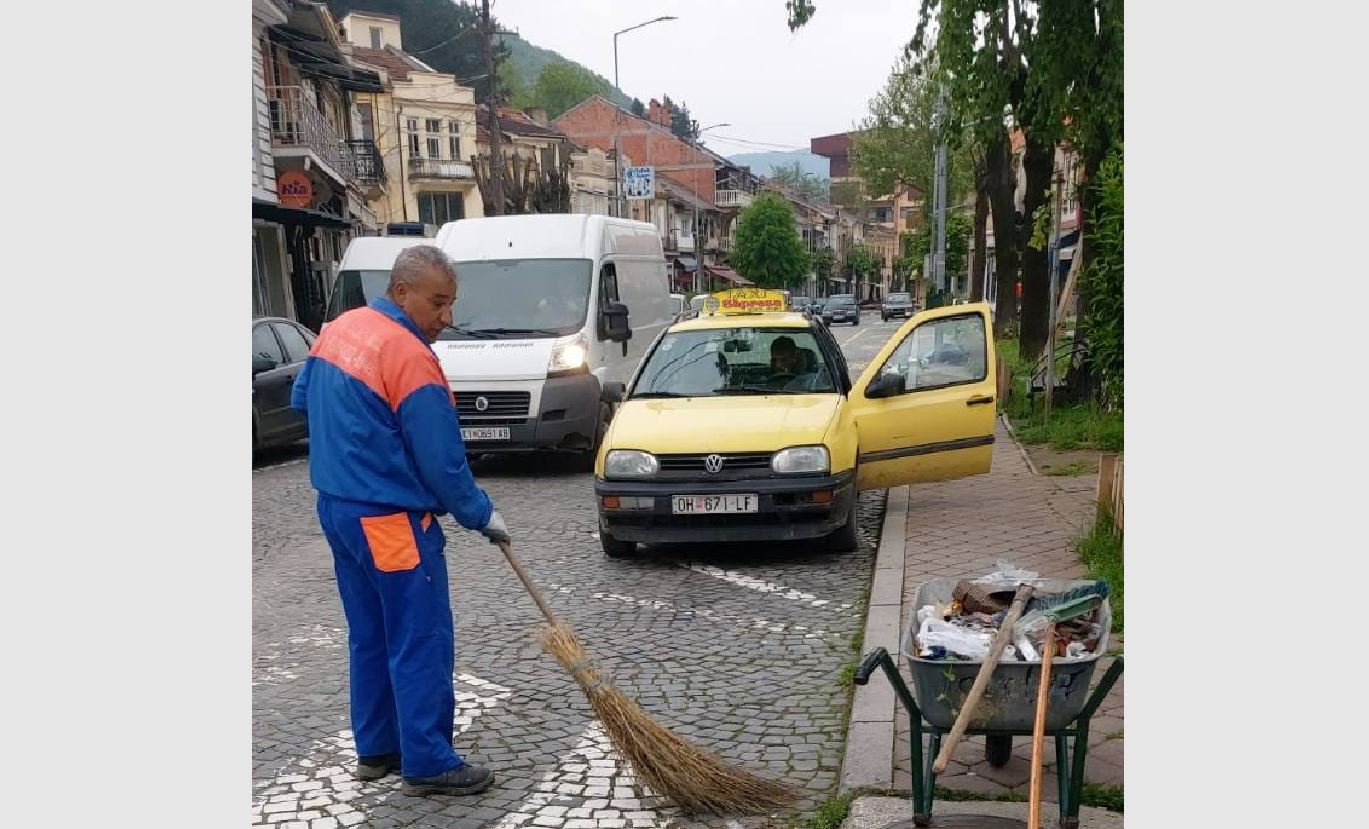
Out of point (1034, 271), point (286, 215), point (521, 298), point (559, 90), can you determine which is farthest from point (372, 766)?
point (559, 90)

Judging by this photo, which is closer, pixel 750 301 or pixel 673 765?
pixel 673 765

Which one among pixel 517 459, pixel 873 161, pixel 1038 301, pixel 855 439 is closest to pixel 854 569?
pixel 855 439

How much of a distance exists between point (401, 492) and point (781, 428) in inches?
146

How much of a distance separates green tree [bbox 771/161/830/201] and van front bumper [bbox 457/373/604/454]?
125993 mm

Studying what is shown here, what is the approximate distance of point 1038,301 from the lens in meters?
18.8

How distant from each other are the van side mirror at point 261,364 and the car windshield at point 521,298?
7.34 ft

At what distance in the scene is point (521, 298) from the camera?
1173cm

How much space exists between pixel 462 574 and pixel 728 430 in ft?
6.43

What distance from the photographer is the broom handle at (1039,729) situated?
2.93 meters

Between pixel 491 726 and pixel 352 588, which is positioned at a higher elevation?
pixel 352 588

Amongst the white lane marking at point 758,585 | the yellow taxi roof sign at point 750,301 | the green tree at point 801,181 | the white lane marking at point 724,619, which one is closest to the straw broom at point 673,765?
the white lane marking at point 724,619

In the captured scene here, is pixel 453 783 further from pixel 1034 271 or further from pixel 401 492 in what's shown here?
pixel 1034 271

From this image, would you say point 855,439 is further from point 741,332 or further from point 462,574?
point 462,574

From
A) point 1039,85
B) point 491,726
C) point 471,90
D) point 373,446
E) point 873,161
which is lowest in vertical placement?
point 491,726
